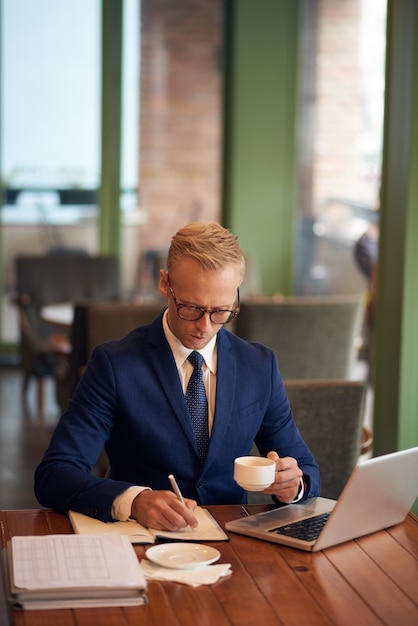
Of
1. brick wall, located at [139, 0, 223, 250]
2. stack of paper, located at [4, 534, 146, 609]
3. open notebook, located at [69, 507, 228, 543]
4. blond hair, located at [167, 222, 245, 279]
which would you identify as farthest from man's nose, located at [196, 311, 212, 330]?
brick wall, located at [139, 0, 223, 250]

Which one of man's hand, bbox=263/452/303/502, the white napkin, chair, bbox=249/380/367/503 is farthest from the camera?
chair, bbox=249/380/367/503

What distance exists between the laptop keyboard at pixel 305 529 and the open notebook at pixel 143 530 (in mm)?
129

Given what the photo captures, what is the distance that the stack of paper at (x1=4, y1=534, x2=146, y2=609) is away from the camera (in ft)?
5.94

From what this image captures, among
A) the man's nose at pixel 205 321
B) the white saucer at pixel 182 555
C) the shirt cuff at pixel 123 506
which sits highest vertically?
the man's nose at pixel 205 321

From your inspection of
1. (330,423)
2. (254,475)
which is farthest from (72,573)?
(330,423)

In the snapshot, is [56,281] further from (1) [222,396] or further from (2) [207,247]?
(2) [207,247]

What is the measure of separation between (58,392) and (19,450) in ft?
1.77

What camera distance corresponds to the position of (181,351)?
8.22 feet

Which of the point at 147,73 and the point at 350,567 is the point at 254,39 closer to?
the point at 147,73

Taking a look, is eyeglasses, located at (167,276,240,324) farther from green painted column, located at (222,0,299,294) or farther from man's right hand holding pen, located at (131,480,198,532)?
green painted column, located at (222,0,299,294)

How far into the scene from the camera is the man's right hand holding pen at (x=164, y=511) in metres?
2.14

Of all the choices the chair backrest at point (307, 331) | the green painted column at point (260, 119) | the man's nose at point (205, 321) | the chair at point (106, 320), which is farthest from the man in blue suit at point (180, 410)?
the green painted column at point (260, 119)

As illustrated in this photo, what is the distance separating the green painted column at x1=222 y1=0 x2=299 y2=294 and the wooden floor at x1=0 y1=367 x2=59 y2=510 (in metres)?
1.95

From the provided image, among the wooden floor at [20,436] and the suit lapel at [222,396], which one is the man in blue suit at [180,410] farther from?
the wooden floor at [20,436]
